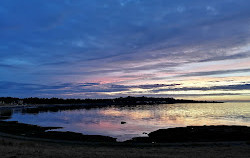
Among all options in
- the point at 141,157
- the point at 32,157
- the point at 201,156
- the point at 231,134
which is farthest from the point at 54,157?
the point at 231,134

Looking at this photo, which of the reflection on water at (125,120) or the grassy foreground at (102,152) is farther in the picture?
the reflection on water at (125,120)

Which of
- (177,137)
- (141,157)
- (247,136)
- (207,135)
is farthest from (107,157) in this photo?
(247,136)

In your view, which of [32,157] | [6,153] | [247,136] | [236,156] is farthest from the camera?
[247,136]

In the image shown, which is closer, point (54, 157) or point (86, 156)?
point (54, 157)

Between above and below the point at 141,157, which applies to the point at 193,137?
below

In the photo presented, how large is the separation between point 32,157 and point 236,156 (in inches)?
739

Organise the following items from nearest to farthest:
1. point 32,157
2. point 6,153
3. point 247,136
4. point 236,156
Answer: point 32,157
point 6,153
point 236,156
point 247,136

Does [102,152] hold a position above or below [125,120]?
above

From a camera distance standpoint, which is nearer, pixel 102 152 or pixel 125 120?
pixel 102 152

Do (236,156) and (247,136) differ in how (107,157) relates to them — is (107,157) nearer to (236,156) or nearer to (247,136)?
(236,156)

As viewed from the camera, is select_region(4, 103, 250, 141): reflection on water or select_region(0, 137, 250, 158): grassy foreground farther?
select_region(4, 103, 250, 141): reflection on water

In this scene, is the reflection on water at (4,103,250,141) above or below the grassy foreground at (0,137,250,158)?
below

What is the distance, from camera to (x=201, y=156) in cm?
1992

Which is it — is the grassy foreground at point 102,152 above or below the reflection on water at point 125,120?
above
